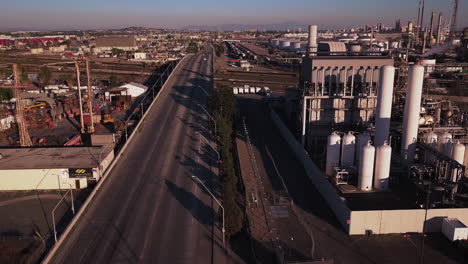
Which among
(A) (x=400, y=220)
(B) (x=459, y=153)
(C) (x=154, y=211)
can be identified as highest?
(B) (x=459, y=153)

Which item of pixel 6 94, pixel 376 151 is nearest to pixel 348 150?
pixel 376 151

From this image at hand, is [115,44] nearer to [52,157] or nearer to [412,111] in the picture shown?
[52,157]

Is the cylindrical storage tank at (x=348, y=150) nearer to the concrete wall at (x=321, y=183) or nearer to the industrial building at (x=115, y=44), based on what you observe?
the concrete wall at (x=321, y=183)

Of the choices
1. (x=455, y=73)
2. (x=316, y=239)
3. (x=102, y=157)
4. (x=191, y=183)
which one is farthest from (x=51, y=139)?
(x=455, y=73)

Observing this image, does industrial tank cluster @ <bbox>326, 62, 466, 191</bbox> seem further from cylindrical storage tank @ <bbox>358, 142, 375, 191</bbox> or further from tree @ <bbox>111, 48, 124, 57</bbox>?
tree @ <bbox>111, 48, 124, 57</bbox>

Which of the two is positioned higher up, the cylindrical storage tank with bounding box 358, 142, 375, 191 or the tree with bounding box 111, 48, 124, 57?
the tree with bounding box 111, 48, 124, 57

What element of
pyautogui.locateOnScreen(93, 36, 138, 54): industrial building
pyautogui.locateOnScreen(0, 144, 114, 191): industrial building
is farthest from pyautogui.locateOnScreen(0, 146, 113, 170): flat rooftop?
pyautogui.locateOnScreen(93, 36, 138, 54): industrial building
